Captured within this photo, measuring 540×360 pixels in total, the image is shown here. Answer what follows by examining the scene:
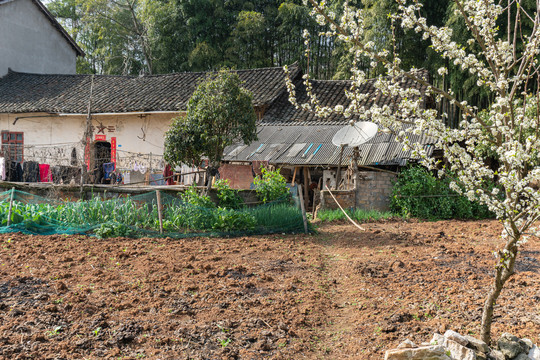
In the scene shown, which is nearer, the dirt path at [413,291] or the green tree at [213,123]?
the dirt path at [413,291]

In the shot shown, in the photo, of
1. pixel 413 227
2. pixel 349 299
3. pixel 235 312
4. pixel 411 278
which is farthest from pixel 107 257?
pixel 413 227

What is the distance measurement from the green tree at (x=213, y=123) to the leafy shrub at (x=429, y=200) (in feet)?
16.0

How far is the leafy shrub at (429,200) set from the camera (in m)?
12.7

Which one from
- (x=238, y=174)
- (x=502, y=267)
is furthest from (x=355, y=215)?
(x=502, y=267)

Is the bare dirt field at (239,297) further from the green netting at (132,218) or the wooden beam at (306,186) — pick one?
the wooden beam at (306,186)

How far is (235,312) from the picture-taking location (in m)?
5.12

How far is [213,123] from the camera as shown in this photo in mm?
10234

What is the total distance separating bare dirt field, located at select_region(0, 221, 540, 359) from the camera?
4.35 m

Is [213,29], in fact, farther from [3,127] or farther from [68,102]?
[3,127]

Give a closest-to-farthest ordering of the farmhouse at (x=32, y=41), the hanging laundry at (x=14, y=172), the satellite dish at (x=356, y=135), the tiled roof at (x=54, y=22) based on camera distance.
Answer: the satellite dish at (x=356, y=135)
the hanging laundry at (x=14, y=172)
the farmhouse at (x=32, y=41)
the tiled roof at (x=54, y=22)

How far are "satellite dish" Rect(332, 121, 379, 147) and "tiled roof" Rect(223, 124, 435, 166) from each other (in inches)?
29.7

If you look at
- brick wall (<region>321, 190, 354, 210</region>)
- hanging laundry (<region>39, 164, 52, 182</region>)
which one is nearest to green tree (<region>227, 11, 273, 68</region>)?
hanging laundry (<region>39, 164, 52, 182</region>)

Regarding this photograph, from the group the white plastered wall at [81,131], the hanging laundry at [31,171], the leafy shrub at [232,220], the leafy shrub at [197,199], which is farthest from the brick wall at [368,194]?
the hanging laundry at [31,171]

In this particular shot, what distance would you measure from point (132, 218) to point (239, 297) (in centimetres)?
434
